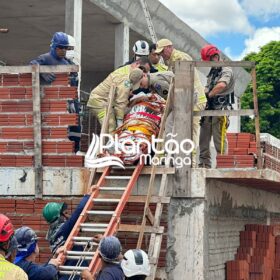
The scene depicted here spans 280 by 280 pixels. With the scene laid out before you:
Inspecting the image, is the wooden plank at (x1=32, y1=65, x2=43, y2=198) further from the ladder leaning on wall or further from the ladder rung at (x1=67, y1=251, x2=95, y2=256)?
the ladder rung at (x1=67, y1=251, x2=95, y2=256)

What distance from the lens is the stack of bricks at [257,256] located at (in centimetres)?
941

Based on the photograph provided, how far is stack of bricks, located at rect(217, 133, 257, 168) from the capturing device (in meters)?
→ 8.82

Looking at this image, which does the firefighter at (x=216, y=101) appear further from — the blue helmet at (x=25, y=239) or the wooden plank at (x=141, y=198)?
the blue helmet at (x=25, y=239)

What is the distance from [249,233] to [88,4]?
4.98 m

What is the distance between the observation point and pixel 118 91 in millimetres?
9086

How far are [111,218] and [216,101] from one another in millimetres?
2223

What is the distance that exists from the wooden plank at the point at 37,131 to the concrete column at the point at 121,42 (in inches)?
205

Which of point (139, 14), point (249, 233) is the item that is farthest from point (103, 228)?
point (139, 14)

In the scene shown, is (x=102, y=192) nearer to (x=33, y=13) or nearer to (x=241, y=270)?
(x=241, y=270)

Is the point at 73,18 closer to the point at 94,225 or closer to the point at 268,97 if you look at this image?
the point at 94,225

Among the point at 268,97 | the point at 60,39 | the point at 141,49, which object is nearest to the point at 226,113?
the point at 141,49

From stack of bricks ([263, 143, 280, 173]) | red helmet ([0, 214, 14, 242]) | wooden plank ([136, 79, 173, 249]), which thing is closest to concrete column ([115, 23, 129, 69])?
stack of bricks ([263, 143, 280, 173])

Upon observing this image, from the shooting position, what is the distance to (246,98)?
35.6 metres

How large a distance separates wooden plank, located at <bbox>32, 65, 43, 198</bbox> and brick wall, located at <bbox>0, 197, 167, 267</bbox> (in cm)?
18
